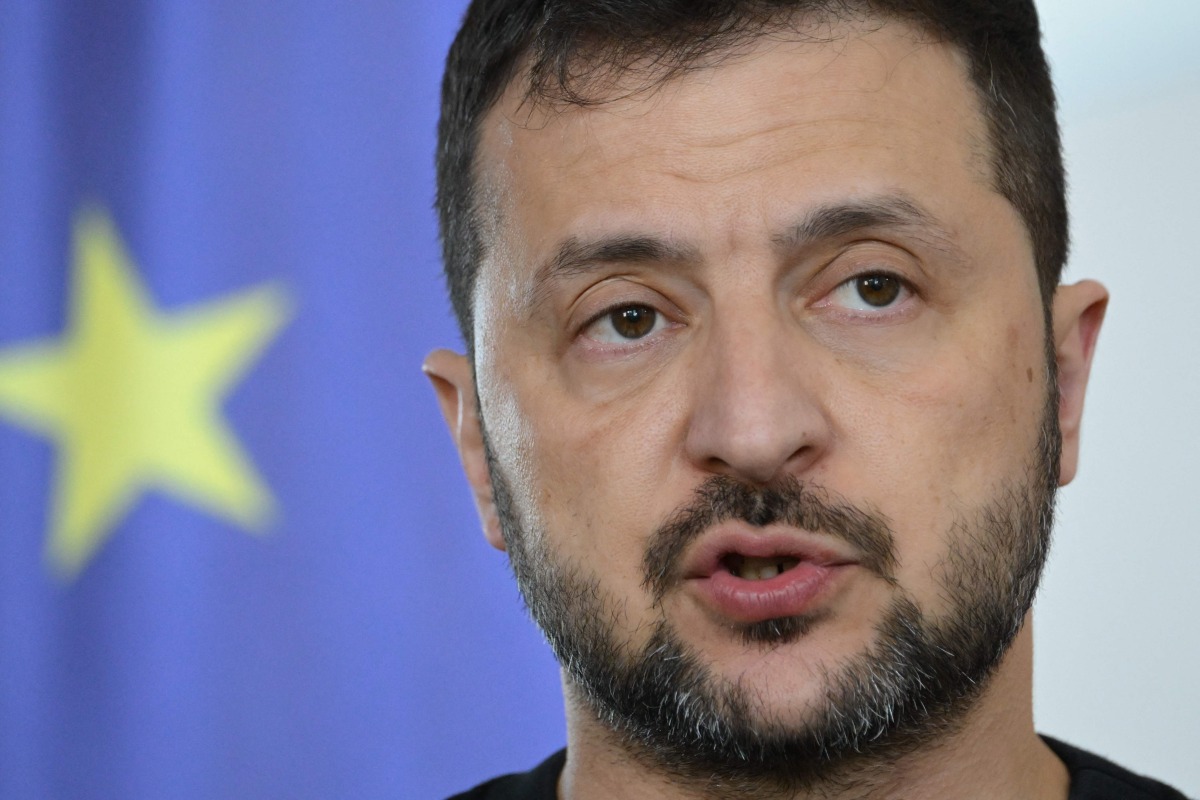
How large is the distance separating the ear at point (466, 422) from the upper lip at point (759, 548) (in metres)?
0.32

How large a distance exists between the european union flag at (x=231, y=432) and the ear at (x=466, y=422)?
61cm

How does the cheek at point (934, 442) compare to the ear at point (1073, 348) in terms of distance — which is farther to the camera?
the ear at point (1073, 348)

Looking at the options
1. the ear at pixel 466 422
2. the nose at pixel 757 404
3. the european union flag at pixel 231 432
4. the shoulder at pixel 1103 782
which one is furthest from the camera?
the european union flag at pixel 231 432

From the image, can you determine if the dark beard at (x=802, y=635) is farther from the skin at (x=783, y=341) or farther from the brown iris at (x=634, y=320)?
the brown iris at (x=634, y=320)

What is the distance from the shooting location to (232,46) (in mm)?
2316

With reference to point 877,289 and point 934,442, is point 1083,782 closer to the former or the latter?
point 934,442

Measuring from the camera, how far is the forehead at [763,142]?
127 cm

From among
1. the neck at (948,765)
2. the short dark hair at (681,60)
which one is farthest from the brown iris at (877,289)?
the neck at (948,765)

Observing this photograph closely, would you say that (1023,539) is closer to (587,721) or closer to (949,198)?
(949,198)

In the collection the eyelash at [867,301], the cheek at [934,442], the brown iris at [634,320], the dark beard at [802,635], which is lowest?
the dark beard at [802,635]

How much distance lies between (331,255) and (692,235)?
1.18 metres

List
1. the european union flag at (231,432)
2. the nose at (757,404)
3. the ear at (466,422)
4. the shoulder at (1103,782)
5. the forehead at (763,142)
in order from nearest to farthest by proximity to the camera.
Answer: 1. the nose at (757,404)
2. the forehead at (763,142)
3. the shoulder at (1103,782)
4. the ear at (466,422)
5. the european union flag at (231,432)

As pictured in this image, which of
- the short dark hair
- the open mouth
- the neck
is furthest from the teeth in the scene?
the short dark hair

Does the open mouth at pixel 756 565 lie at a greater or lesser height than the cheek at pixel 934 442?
lesser
